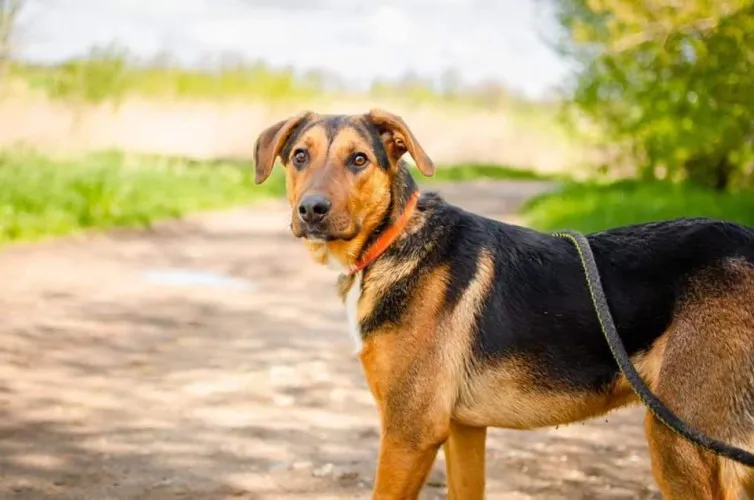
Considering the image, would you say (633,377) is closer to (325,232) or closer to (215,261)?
(325,232)

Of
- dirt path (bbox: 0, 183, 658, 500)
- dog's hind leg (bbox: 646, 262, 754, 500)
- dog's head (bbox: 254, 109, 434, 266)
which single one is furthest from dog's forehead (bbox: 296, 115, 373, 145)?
dirt path (bbox: 0, 183, 658, 500)

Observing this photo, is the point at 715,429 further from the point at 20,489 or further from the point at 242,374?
the point at 242,374

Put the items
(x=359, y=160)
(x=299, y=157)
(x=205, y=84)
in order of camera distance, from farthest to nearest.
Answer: (x=205, y=84) → (x=299, y=157) → (x=359, y=160)

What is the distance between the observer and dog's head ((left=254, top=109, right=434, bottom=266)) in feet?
13.8

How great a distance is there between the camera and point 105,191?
52.6 feet

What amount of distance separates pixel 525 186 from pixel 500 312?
2604cm

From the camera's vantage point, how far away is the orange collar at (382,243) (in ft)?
14.2

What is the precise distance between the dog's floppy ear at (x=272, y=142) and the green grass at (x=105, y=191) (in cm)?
910

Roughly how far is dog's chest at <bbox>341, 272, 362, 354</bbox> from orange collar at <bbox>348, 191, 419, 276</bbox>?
44 millimetres

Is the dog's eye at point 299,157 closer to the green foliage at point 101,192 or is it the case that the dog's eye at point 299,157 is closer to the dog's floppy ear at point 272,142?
the dog's floppy ear at point 272,142

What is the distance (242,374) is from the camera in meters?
7.62

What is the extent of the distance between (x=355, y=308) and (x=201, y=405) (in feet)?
9.40

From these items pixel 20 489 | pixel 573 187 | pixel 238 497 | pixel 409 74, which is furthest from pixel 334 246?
pixel 409 74

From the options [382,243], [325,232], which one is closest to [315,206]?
[325,232]
